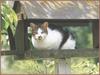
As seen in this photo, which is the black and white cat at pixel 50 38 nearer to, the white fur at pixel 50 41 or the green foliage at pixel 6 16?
the white fur at pixel 50 41

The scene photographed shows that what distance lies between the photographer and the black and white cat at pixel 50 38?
406 cm

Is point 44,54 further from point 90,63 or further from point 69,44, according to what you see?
point 90,63

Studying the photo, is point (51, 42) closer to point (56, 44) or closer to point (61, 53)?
point (56, 44)

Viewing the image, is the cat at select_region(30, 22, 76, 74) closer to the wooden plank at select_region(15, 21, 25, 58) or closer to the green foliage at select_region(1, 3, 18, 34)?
the wooden plank at select_region(15, 21, 25, 58)

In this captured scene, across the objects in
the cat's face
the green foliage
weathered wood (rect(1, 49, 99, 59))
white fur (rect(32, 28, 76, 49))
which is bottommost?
weathered wood (rect(1, 49, 99, 59))

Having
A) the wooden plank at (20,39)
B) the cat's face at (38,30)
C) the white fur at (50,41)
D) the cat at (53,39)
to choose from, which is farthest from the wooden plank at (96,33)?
the wooden plank at (20,39)

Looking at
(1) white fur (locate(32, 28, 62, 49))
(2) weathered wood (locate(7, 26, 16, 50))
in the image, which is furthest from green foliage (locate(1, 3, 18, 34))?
(2) weathered wood (locate(7, 26, 16, 50))

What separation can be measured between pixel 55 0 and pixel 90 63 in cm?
105

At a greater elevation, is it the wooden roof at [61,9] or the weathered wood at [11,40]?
the wooden roof at [61,9]

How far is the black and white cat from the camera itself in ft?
13.3

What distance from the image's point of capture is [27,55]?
3.95 m

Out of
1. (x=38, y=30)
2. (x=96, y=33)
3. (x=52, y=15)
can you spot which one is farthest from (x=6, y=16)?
(x=96, y=33)

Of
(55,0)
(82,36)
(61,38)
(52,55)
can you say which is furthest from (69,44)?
(82,36)

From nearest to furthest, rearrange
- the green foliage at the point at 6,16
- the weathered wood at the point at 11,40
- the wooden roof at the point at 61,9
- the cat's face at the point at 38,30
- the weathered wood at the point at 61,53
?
the green foliage at the point at 6,16, the wooden roof at the point at 61,9, the weathered wood at the point at 61,53, the cat's face at the point at 38,30, the weathered wood at the point at 11,40
